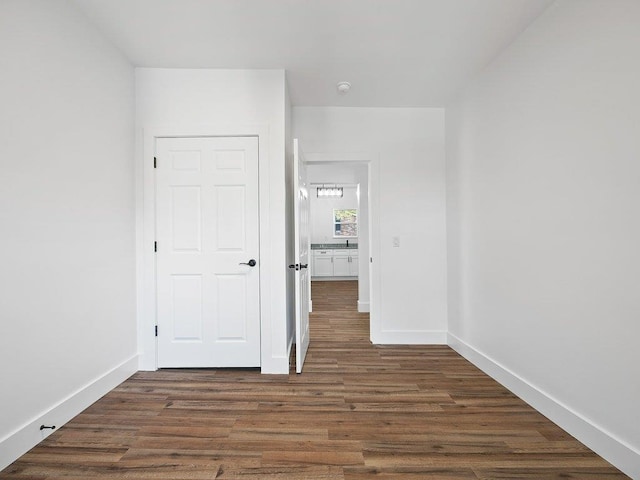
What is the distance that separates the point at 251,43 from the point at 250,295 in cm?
201

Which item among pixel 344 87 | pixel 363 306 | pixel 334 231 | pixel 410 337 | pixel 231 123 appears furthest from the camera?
pixel 334 231

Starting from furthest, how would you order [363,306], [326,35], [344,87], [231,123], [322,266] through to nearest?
1. [322,266]
2. [363,306]
3. [344,87]
4. [231,123]
5. [326,35]

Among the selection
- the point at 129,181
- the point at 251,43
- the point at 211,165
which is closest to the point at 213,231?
the point at 211,165

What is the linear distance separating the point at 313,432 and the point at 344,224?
23.9 feet

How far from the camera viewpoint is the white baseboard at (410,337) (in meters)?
3.54

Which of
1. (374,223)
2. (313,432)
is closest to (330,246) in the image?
(374,223)

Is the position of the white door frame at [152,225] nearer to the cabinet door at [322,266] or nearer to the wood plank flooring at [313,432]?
the wood plank flooring at [313,432]

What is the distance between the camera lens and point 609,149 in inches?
65.3

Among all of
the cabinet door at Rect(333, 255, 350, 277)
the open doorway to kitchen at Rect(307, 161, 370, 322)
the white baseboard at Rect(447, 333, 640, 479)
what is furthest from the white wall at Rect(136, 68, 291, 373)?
the cabinet door at Rect(333, 255, 350, 277)

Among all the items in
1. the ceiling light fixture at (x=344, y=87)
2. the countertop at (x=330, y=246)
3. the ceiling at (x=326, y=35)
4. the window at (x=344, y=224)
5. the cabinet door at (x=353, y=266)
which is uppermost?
the ceiling at (x=326, y=35)

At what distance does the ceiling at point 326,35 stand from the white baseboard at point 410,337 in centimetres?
257

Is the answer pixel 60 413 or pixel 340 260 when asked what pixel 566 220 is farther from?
pixel 340 260

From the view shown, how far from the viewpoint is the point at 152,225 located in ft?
9.11

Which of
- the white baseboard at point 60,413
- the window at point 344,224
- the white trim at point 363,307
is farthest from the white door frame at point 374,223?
the window at point 344,224
